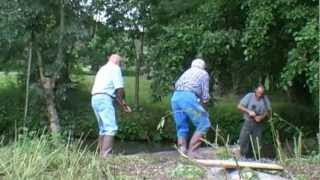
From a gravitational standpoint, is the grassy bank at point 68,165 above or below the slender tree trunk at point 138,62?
below

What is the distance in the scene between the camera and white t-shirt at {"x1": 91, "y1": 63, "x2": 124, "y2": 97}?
33.3 ft

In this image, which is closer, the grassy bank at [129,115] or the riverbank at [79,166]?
the riverbank at [79,166]

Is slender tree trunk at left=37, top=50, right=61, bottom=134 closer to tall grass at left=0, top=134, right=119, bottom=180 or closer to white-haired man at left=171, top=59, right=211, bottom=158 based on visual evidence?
white-haired man at left=171, top=59, right=211, bottom=158

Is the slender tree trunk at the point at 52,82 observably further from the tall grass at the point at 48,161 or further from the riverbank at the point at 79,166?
the tall grass at the point at 48,161

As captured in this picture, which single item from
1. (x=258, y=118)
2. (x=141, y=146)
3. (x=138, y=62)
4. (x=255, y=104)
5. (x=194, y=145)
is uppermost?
(x=138, y=62)

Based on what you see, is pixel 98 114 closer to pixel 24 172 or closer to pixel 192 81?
pixel 192 81

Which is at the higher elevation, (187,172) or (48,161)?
(48,161)

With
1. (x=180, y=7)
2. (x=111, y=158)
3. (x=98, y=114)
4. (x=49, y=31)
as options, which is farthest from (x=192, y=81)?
(x=49, y=31)

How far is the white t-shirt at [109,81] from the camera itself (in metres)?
Result: 10.1

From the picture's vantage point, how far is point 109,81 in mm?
10195

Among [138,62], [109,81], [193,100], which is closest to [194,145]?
[193,100]

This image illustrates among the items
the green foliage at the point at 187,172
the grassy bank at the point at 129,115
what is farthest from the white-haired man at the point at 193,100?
the grassy bank at the point at 129,115

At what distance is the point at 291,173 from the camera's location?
6.95 m

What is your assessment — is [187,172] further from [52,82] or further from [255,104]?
[52,82]
